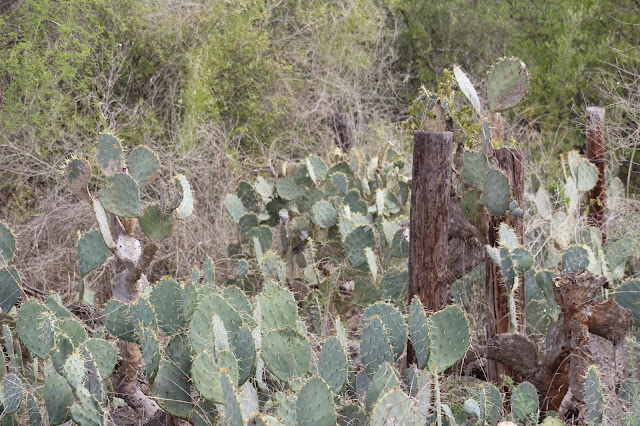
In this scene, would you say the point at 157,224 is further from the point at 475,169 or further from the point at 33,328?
the point at 475,169

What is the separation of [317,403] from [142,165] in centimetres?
162

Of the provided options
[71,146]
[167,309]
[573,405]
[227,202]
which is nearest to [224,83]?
[71,146]

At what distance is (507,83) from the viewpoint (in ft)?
10.4

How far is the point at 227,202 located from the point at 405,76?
4.18m

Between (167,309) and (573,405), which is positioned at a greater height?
(167,309)

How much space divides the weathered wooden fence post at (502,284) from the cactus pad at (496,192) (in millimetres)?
99

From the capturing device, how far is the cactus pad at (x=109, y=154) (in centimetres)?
301

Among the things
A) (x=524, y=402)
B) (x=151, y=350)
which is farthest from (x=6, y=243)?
(x=524, y=402)

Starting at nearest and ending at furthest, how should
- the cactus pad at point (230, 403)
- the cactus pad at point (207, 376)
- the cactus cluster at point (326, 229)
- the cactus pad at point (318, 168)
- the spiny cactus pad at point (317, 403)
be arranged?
the cactus pad at point (230, 403) < the spiny cactus pad at point (317, 403) < the cactus pad at point (207, 376) < the cactus cluster at point (326, 229) < the cactus pad at point (318, 168)

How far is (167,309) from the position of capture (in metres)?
2.64

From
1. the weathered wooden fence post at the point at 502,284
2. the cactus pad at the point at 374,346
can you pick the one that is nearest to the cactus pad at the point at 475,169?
the weathered wooden fence post at the point at 502,284

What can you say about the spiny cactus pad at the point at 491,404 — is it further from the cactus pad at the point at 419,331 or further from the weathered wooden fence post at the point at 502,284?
the weathered wooden fence post at the point at 502,284

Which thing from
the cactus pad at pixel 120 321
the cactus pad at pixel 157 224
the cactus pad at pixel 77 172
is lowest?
the cactus pad at pixel 120 321

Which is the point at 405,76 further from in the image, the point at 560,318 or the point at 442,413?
the point at 442,413
